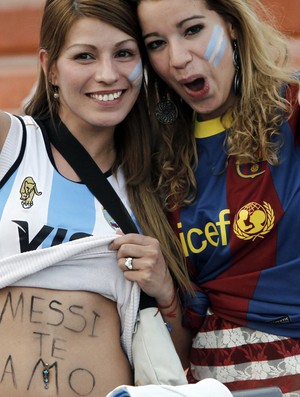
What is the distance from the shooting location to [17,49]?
6633mm

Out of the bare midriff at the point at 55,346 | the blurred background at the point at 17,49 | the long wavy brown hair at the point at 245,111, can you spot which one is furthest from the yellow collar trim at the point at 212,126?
the blurred background at the point at 17,49

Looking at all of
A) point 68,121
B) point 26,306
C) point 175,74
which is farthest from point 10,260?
point 175,74

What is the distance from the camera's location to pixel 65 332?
2.89 m

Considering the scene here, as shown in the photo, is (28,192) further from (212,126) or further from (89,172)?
(212,126)

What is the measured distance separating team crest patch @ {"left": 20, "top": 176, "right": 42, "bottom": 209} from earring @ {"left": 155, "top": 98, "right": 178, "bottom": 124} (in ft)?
1.81

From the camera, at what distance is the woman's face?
9.96ft

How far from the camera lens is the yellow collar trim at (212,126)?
3145 millimetres

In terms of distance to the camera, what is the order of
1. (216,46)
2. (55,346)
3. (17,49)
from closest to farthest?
(55,346), (216,46), (17,49)

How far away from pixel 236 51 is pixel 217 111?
0.67 ft

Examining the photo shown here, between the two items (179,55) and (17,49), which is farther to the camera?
(17,49)

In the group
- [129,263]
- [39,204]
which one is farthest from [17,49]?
[129,263]

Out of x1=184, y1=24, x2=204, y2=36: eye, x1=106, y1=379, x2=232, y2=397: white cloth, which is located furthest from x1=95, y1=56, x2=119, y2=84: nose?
x1=106, y1=379, x2=232, y2=397: white cloth

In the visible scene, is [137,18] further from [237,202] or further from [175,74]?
[237,202]

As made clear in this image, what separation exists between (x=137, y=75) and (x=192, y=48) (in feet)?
0.66
